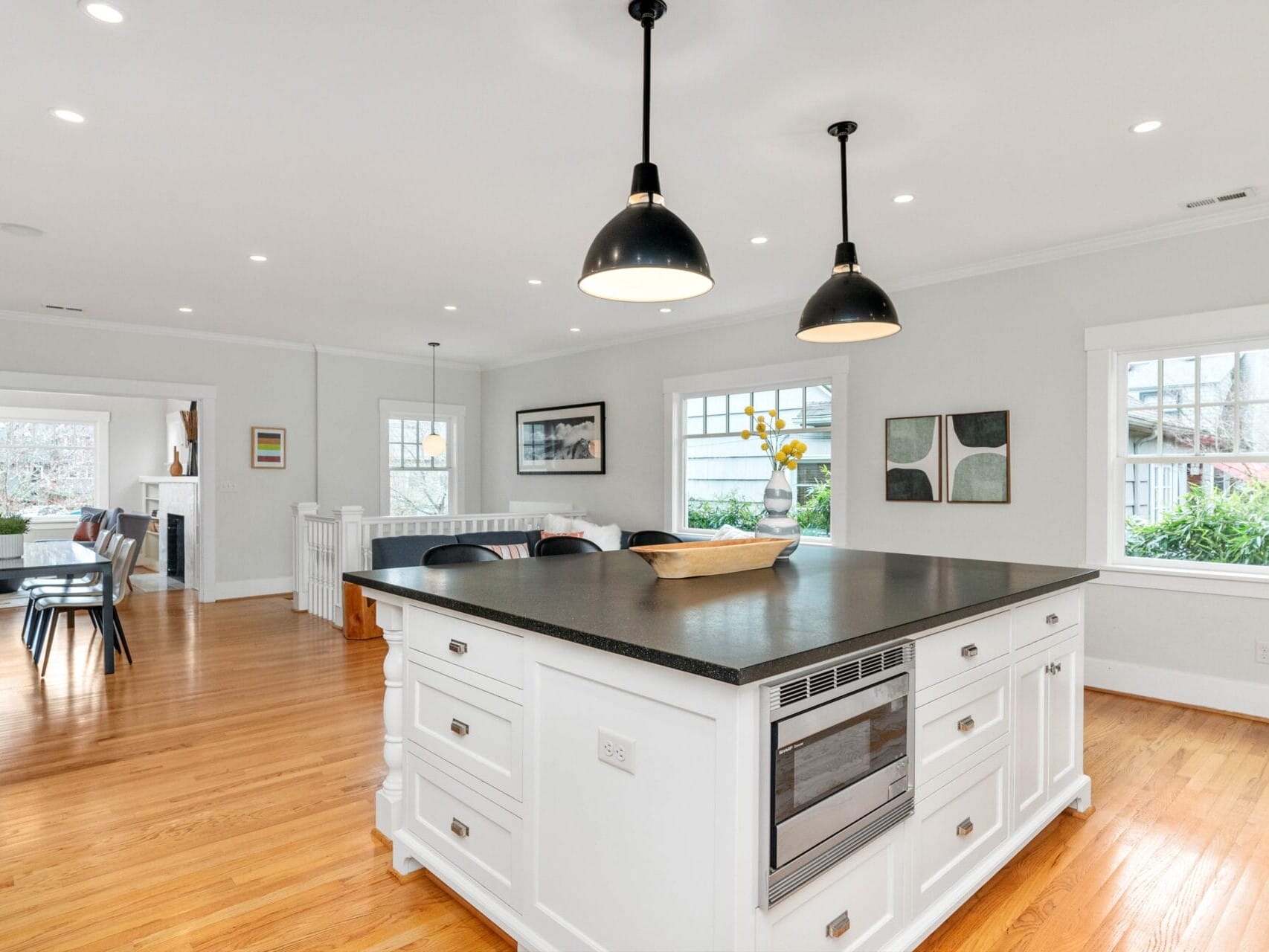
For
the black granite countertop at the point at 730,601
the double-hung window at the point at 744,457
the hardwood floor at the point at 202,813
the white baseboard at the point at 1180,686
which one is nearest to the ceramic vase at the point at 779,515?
the black granite countertop at the point at 730,601

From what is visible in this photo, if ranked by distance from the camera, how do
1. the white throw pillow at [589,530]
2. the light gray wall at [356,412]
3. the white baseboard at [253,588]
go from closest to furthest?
A: the white throw pillow at [589,530] → the white baseboard at [253,588] → the light gray wall at [356,412]

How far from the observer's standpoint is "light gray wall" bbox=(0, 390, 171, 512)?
9914 mm

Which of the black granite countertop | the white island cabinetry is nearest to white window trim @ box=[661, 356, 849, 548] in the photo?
the black granite countertop

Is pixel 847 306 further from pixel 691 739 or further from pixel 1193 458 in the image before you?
pixel 1193 458

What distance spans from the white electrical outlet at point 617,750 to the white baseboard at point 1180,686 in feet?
10.3

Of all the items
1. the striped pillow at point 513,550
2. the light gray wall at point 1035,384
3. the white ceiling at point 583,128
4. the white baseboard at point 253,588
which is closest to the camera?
the white ceiling at point 583,128

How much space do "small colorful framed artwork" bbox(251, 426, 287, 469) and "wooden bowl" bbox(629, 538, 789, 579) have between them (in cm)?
602

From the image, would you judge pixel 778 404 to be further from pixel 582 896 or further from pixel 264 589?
pixel 264 589

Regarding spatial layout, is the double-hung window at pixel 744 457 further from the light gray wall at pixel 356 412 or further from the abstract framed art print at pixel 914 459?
the light gray wall at pixel 356 412

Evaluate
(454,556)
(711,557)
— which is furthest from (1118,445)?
(454,556)

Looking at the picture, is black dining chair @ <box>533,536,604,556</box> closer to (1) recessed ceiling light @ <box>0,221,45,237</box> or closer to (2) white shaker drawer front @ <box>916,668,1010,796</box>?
(2) white shaker drawer front @ <box>916,668,1010,796</box>

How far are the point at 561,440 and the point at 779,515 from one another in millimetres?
4906

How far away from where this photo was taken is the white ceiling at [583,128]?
7.13 ft

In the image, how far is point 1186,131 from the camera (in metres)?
2.83
